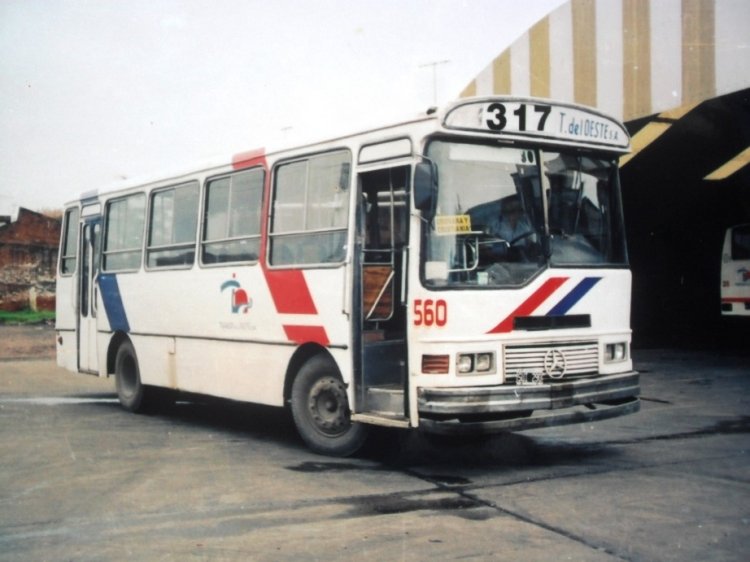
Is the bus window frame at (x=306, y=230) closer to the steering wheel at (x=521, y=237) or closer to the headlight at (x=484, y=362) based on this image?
the steering wheel at (x=521, y=237)

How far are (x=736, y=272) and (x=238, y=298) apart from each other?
16.4 metres

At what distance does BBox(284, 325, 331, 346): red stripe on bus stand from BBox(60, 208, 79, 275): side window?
623 cm

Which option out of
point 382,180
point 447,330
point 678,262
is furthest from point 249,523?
point 678,262

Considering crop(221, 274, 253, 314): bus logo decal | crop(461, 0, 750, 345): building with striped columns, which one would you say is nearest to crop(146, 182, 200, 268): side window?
crop(221, 274, 253, 314): bus logo decal

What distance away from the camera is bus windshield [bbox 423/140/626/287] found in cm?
793

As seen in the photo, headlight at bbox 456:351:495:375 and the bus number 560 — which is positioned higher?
the bus number 560

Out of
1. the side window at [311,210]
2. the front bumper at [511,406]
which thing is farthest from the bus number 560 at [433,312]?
the side window at [311,210]

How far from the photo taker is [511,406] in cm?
770

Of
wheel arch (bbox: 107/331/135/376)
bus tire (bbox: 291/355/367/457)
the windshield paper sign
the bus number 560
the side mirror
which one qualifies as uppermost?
the side mirror

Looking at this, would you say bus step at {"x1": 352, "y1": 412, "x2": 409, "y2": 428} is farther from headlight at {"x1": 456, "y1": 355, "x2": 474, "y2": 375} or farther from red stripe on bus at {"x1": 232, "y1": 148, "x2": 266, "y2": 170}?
red stripe on bus at {"x1": 232, "y1": 148, "x2": 266, "y2": 170}

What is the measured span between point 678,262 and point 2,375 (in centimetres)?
1888

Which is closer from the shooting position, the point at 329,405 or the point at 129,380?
the point at 329,405

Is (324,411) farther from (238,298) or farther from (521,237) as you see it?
(521,237)

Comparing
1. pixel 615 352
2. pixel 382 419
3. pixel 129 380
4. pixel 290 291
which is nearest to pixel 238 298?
pixel 290 291
